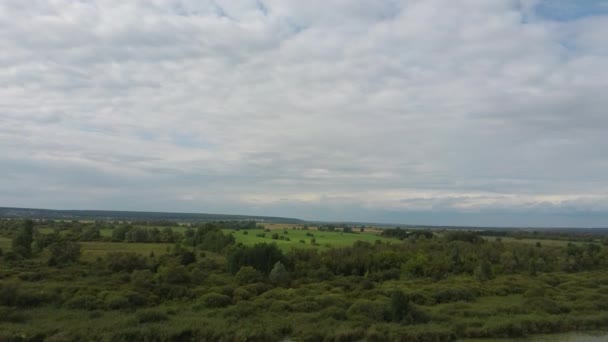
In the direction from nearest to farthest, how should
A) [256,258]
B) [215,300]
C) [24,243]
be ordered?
[215,300], [256,258], [24,243]

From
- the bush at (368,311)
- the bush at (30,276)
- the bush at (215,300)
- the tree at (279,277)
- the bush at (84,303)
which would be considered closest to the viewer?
the bush at (368,311)

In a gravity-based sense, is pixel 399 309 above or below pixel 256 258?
below

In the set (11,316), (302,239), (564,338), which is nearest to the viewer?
(564,338)

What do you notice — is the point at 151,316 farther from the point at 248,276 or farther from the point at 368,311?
the point at 248,276

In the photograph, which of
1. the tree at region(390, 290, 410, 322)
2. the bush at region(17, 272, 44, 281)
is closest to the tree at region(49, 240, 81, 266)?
the bush at region(17, 272, 44, 281)

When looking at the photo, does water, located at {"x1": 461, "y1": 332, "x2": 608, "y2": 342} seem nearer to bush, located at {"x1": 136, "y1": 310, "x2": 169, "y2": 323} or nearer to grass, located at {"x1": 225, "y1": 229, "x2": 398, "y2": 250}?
bush, located at {"x1": 136, "y1": 310, "x2": 169, "y2": 323}

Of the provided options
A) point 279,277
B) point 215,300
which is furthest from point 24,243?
point 215,300

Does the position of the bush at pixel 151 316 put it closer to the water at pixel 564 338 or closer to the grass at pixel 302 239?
the water at pixel 564 338

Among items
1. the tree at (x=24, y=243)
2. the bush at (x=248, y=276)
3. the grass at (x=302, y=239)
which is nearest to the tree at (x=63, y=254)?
the tree at (x=24, y=243)
